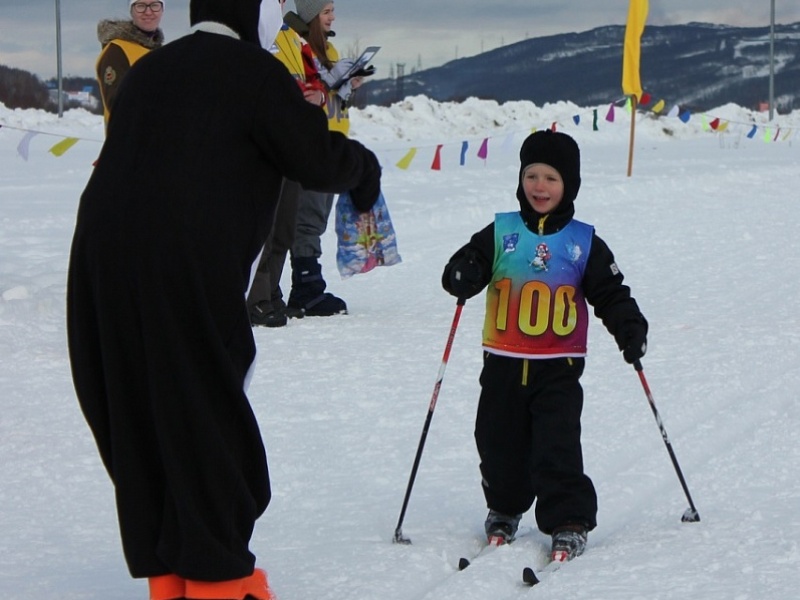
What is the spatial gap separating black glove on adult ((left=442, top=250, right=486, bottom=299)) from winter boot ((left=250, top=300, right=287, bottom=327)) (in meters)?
3.64

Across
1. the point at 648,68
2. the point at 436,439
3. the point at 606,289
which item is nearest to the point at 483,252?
the point at 606,289

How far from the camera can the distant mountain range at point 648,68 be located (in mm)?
82625

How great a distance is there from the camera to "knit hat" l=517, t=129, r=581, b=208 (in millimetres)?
4309

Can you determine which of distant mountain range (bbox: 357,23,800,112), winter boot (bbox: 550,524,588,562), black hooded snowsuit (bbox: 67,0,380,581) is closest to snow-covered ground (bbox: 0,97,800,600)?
winter boot (bbox: 550,524,588,562)

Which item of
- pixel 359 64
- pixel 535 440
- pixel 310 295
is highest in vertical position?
pixel 359 64

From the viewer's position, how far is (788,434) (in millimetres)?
5547

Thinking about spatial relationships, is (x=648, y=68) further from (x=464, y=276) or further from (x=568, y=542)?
(x=568, y=542)

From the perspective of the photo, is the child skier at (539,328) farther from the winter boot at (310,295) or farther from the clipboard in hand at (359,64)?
the winter boot at (310,295)

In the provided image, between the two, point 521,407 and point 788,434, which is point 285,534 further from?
point 788,434

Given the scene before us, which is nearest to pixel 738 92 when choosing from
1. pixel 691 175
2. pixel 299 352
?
pixel 691 175

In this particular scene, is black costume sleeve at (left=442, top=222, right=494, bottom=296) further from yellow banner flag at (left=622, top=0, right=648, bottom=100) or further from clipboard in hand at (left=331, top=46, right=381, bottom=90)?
yellow banner flag at (left=622, top=0, right=648, bottom=100)

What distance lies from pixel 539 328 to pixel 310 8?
4087mm

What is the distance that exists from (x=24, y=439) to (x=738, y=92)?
81285 mm

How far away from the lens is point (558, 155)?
14.1ft
